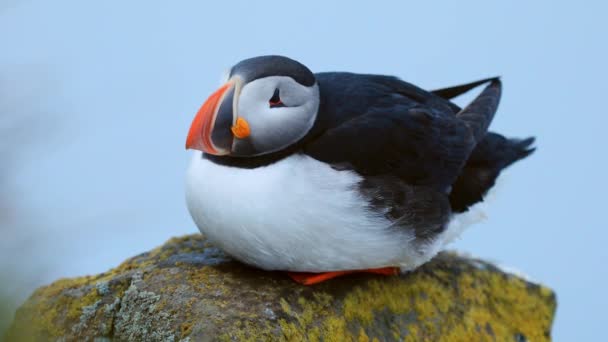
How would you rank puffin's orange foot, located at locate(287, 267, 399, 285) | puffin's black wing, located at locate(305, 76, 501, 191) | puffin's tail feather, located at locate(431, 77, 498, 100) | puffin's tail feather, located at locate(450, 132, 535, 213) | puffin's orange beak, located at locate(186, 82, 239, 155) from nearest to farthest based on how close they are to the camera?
puffin's orange beak, located at locate(186, 82, 239, 155) < puffin's black wing, located at locate(305, 76, 501, 191) < puffin's orange foot, located at locate(287, 267, 399, 285) < puffin's tail feather, located at locate(450, 132, 535, 213) < puffin's tail feather, located at locate(431, 77, 498, 100)

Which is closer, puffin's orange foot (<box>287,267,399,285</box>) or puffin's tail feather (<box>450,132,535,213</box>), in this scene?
puffin's orange foot (<box>287,267,399,285</box>)

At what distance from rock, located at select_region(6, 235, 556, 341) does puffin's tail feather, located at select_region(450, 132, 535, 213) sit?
17.4 inches

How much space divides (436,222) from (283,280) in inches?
28.1

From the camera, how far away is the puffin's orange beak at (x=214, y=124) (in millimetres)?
3053

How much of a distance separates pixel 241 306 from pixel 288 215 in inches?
15.5

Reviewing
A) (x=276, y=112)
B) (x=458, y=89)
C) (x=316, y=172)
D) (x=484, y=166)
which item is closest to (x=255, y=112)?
(x=276, y=112)

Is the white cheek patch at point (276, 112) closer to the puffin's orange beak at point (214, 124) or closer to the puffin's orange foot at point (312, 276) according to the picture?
the puffin's orange beak at point (214, 124)

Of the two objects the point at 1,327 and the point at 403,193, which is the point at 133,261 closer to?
the point at 403,193

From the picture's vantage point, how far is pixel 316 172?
3.14 meters

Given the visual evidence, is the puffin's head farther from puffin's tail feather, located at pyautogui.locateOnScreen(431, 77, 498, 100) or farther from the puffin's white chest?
puffin's tail feather, located at pyautogui.locateOnScreen(431, 77, 498, 100)

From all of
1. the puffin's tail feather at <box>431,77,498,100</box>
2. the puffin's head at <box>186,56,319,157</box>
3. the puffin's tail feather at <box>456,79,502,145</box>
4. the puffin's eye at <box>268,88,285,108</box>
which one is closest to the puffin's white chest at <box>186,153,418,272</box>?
the puffin's head at <box>186,56,319,157</box>

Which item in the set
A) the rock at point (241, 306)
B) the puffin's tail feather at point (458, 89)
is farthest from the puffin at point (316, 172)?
the puffin's tail feather at point (458, 89)

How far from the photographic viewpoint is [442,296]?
3896 millimetres

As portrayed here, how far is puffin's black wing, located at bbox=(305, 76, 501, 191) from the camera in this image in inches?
127
